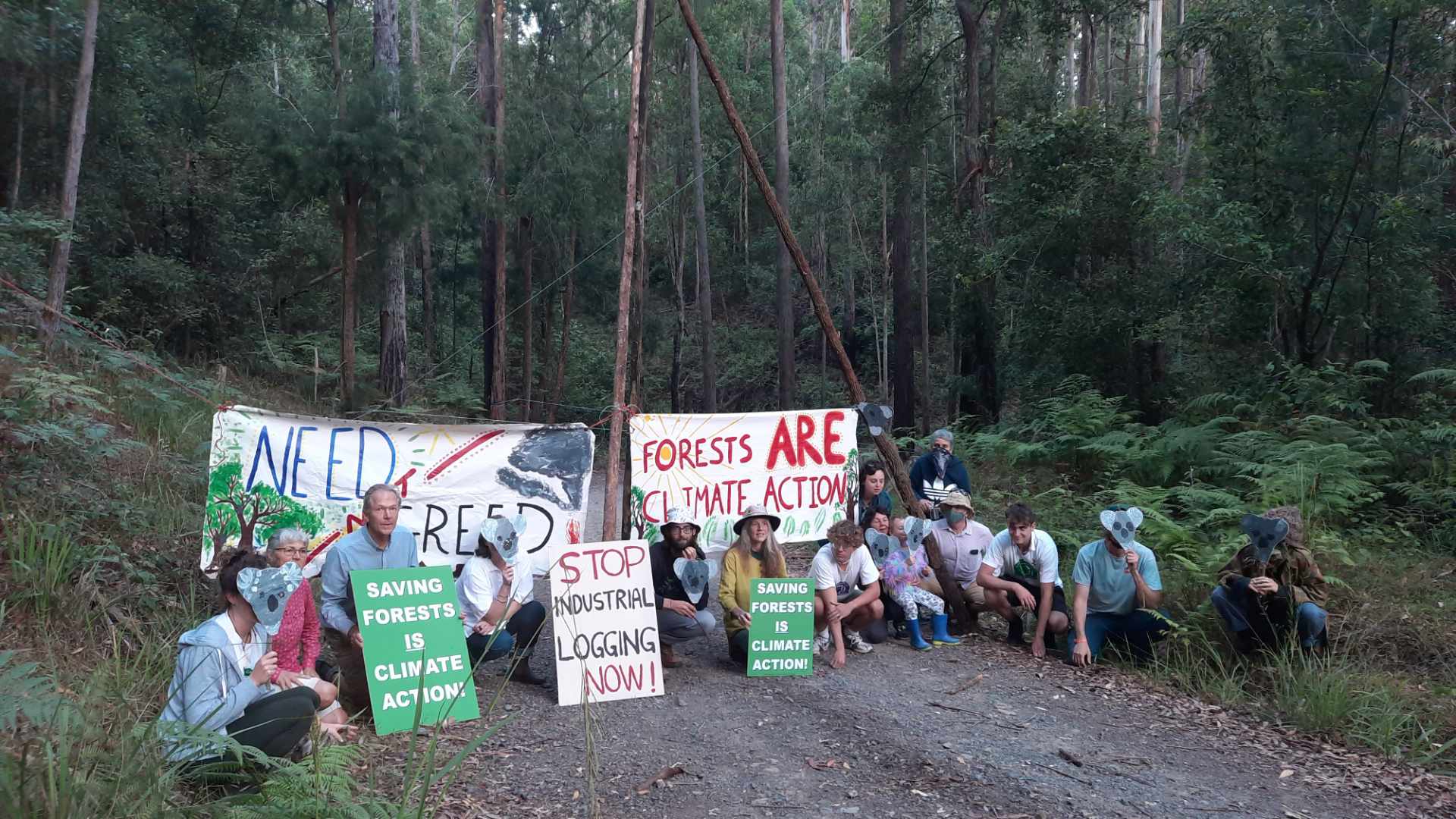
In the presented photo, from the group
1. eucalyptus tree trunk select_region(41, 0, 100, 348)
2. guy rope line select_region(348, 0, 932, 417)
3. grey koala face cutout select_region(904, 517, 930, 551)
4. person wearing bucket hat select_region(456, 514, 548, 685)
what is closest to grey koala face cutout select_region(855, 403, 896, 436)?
grey koala face cutout select_region(904, 517, 930, 551)

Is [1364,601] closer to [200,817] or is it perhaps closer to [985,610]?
[985,610]

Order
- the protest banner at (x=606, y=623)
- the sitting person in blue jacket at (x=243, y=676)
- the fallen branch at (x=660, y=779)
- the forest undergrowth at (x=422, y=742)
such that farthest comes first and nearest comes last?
the protest banner at (x=606, y=623) < the fallen branch at (x=660, y=779) < the sitting person in blue jacket at (x=243, y=676) < the forest undergrowth at (x=422, y=742)

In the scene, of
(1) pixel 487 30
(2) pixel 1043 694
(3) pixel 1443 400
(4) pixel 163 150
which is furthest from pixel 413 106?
(3) pixel 1443 400

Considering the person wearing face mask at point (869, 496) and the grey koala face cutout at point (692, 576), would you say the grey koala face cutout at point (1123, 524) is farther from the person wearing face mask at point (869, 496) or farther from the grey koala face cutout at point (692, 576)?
the grey koala face cutout at point (692, 576)

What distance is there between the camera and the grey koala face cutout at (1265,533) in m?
6.64

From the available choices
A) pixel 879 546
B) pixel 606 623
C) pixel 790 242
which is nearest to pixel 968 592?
pixel 879 546

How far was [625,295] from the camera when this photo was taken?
845 centimetres

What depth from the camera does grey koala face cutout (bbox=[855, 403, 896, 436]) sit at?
918cm

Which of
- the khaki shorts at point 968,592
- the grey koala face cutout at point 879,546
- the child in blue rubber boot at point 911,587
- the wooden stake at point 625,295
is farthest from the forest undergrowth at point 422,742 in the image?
the wooden stake at point 625,295

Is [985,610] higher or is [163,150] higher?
[163,150]

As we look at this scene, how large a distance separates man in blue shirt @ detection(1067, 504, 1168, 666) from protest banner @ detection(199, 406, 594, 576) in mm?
3783

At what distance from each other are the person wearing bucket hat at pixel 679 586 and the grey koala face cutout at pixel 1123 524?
2.92 m

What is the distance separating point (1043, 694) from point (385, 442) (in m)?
5.04

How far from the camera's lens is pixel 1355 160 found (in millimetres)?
13578
